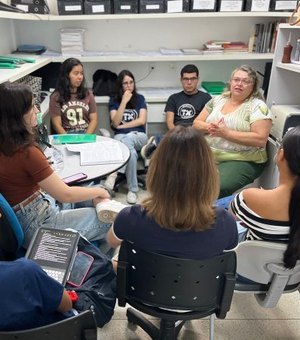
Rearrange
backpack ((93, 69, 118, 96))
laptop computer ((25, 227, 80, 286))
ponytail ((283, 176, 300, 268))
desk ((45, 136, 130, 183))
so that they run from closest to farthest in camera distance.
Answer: ponytail ((283, 176, 300, 268))
laptop computer ((25, 227, 80, 286))
desk ((45, 136, 130, 183))
backpack ((93, 69, 118, 96))

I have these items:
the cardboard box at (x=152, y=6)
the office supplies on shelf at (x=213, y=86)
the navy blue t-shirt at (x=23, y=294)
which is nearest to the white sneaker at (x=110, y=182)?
the office supplies on shelf at (x=213, y=86)

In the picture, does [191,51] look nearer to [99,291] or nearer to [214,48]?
[214,48]

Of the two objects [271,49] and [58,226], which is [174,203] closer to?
[58,226]

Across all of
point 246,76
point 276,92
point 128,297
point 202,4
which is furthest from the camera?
point 202,4

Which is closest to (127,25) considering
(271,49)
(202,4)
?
(202,4)

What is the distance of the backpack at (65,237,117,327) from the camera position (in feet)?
3.92

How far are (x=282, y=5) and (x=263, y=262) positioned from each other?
110 inches

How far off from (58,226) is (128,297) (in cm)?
58

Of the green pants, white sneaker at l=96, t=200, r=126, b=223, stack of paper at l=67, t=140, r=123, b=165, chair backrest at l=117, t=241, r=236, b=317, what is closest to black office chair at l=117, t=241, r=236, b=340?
chair backrest at l=117, t=241, r=236, b=317

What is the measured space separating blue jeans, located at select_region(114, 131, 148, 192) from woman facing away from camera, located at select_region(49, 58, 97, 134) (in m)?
0.33

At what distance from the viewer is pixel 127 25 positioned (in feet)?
11.4

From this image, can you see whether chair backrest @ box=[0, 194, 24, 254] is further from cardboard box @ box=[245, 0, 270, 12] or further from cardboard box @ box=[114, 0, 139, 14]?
cardboard box @ box=[245, 0, 270, 12]

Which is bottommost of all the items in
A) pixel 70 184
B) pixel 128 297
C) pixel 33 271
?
pixel 128 297

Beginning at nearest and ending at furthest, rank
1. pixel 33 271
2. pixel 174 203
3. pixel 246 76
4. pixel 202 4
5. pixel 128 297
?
pixel 33 271 < pixel 174 203 < pixel 128 297 < pixel 246 76 < pixel 202 4
